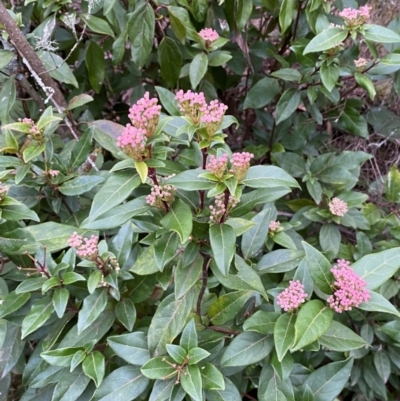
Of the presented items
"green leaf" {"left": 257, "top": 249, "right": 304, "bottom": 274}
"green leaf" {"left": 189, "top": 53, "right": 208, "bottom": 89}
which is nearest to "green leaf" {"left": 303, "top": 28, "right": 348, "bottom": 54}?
"green leaf" {"left": 189, "top": 53, "right": 208, "bottom": 89}

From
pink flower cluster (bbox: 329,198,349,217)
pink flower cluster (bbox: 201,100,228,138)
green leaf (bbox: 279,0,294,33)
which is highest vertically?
green leaf (bbox: 279,0,294,33)

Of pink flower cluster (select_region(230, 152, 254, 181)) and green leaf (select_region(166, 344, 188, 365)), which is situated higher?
pink flower cluster (select_region(230, 152, 254, 181))

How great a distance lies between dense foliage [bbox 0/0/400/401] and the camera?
0.91 meters

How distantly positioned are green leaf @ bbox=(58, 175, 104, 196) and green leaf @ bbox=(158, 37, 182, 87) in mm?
739

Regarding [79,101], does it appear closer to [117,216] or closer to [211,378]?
[117,216]

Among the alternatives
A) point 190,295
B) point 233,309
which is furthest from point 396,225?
point 190,295

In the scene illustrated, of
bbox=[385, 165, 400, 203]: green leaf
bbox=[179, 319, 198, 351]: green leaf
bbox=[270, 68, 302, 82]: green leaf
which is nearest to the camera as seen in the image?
bbox=[179, 319, 198, 351]: green leaf

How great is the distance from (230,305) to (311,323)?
0.95ft

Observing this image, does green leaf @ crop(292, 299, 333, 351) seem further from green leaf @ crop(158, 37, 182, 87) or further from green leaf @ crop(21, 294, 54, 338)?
green leaf @ crop(158, 37, 182, 87)

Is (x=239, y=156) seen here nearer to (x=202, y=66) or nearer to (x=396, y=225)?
(x=202, y=66)

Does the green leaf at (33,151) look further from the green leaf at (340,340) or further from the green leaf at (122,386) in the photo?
the green leaf at (340,340)

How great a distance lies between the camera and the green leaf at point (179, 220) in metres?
0.83

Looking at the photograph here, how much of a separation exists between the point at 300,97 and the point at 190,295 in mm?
1134

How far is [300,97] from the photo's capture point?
5.99 ft
